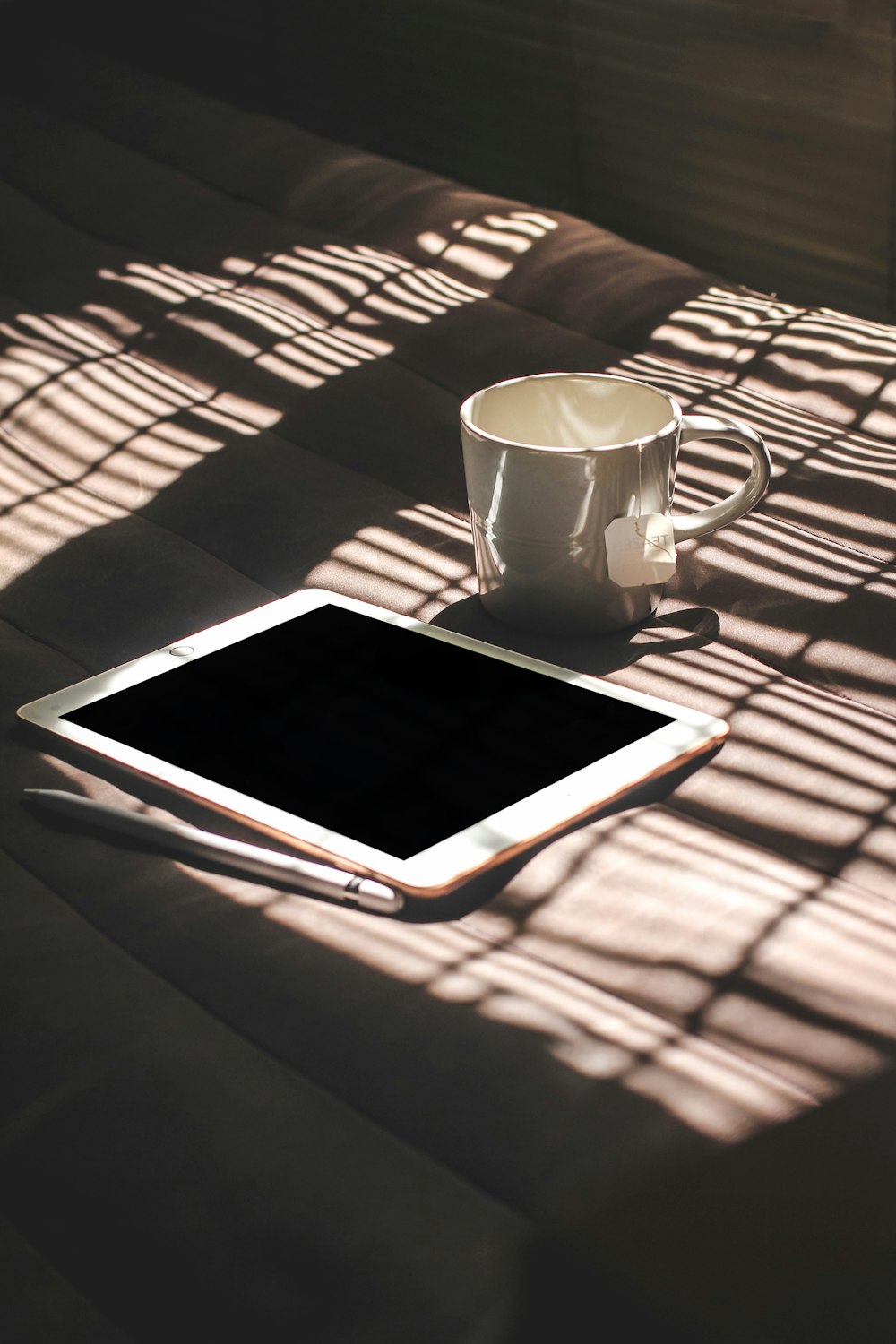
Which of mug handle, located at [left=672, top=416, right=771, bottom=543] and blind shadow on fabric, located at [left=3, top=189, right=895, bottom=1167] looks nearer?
blind shadow on fabric, located at [left=3, top=189, right=895, bottom=1167]

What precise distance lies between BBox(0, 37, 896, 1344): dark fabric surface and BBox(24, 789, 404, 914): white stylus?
13 millimetres

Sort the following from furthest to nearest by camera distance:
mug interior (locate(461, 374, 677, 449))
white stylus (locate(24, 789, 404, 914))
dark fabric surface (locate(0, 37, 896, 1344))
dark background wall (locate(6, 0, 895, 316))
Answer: dark background wall (locate(6, 0, 895, 316)) < mug interior (locate(461, 374, 677, 449)) < white stylus (locate(24, 789, 404, 914)) < dark fabric surface (locate(0, 37, 896, 1344))

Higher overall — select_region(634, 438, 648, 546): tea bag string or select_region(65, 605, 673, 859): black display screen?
select_region(634, 438, 648, 546): tea bag string

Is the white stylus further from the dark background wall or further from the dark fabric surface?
the dark background wall

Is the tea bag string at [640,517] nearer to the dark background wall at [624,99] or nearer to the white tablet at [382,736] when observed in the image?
the white tablet at [382,736]

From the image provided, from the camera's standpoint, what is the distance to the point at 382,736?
81 centimetres

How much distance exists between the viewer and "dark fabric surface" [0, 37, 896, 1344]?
55 cm

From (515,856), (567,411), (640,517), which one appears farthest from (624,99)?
(515,856)

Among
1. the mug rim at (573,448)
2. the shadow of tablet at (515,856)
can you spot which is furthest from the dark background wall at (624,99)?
the shadow of tablet at (515,856)

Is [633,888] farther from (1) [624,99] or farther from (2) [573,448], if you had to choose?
(1) [624,99]

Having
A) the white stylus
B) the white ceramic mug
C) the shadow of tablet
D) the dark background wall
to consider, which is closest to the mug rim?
the white ceramic mug

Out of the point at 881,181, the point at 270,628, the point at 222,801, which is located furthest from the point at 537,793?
the point at 881,181

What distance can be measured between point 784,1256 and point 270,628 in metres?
0.54

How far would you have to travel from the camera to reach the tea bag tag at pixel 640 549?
2.98ft
